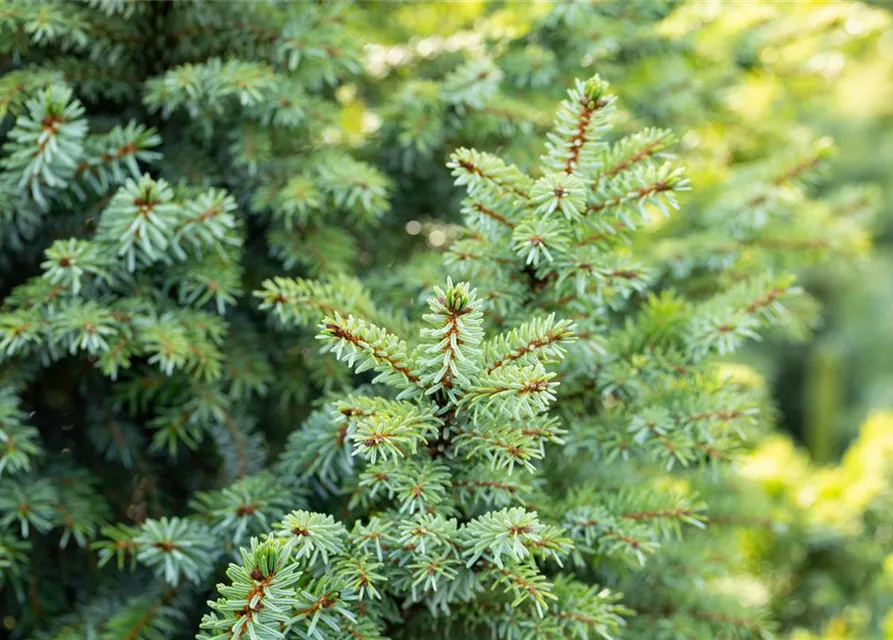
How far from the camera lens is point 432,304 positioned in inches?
18.1

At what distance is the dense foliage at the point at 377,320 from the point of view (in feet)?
1.64

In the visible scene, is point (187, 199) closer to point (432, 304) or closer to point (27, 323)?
point (27, 323)

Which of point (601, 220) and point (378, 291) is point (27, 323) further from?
point (601, 220)

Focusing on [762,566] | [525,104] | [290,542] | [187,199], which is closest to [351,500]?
[290,542]

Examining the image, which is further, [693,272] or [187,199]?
[693,272]

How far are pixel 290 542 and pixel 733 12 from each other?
934 mm

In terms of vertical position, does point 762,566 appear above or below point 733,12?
below

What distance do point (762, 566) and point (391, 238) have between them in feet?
2.43

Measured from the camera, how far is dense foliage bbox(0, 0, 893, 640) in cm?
50

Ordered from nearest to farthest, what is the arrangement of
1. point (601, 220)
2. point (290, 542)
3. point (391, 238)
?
point (290, 542) < point (601, 220) < point (391, 238)

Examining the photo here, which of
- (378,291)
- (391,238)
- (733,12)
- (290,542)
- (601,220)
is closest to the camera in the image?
(290,542)

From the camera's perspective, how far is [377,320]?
612 millimetres

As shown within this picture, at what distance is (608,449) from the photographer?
64 cm

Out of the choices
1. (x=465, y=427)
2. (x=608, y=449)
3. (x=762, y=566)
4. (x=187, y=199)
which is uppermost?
(x=187, y=199)
